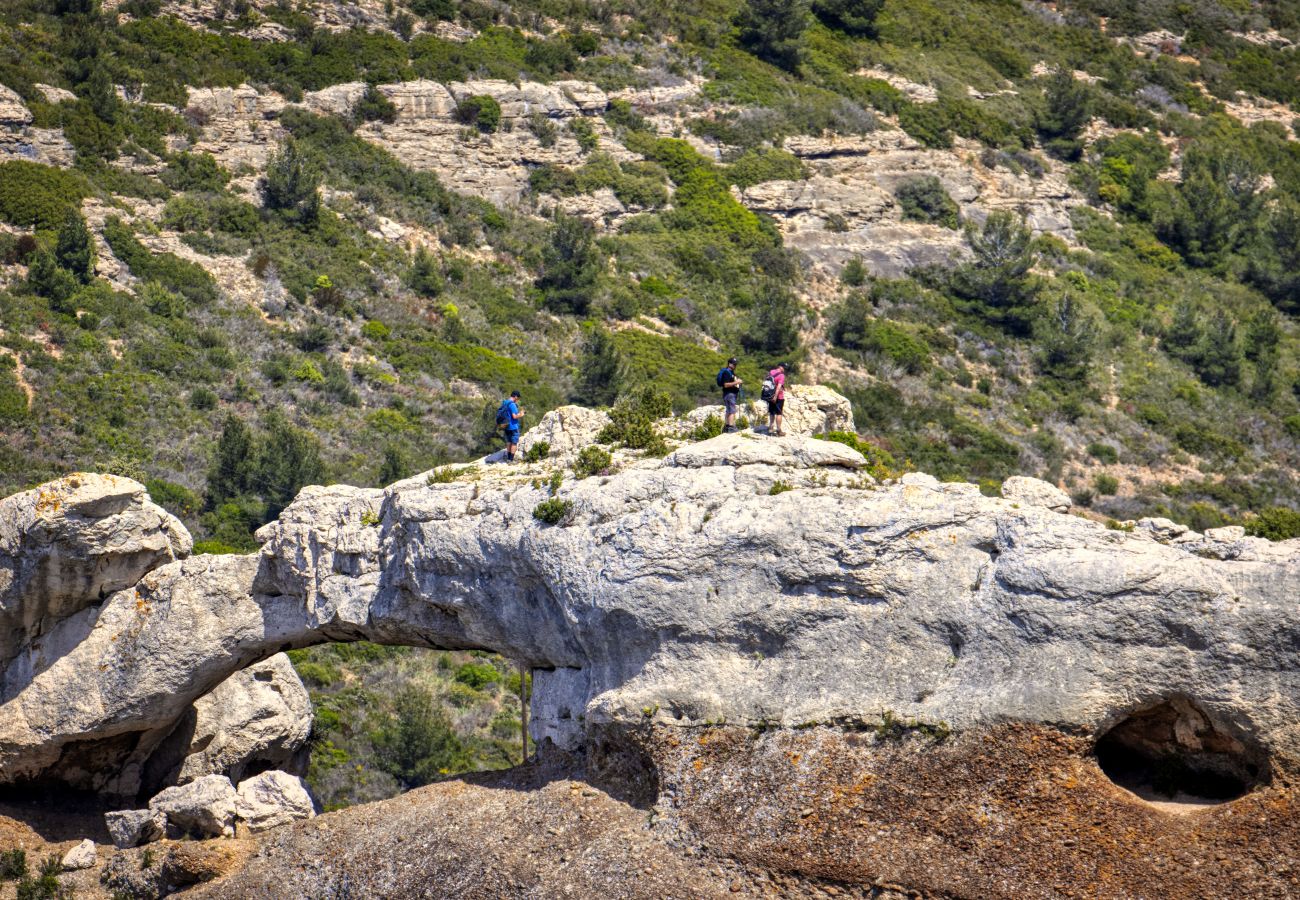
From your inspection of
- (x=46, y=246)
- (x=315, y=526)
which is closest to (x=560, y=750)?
(x=315, y=526)

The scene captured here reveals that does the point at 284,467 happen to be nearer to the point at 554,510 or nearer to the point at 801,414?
the point at 554,510

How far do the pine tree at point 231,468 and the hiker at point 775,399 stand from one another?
2167 centimetres

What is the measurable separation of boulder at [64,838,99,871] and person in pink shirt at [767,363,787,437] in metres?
16.1

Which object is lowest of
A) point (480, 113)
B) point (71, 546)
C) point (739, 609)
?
point (480, 113)

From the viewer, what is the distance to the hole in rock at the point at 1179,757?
66.8 ft

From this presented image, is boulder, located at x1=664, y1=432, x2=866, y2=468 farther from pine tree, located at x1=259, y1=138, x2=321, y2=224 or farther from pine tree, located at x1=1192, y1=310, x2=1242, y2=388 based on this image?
pine tree, located at x1=1192, y1=310, x2=1242, y2=388

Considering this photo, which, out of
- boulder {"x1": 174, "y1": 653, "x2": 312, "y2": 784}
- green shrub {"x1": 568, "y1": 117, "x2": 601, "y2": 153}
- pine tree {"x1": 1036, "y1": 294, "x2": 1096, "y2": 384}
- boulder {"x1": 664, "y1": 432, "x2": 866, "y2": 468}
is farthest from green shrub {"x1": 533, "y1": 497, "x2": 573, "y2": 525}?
green shrub {"x1": 568, "y1": 117, "x2": 601, "y2": 153}

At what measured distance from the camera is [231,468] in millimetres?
42844

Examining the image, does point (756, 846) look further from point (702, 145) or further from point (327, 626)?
point (702, 145)

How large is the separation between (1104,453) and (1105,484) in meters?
3.44

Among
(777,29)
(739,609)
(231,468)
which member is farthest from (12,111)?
(739,609)

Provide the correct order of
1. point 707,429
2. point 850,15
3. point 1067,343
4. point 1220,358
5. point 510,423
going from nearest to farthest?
point 707,429 → point 510,423 → point 1067,343 → point 1220,358 → point 850,15

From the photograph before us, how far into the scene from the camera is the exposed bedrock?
20.5 meters

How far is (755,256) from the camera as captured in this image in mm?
64312
